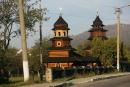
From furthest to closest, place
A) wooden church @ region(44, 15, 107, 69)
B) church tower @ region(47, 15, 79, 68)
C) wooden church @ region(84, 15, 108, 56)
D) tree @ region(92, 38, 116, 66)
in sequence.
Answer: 1. wooden church @ region(84, 15, 108, 56)
2. church tower @ region(47, 15, 79, 68)
3. wooden church @ region(44, 15, 107, 69)
4. tree @ region(92, 38, 116, 66)

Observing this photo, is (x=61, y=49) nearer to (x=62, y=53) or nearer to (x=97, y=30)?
(x=62, y=53)

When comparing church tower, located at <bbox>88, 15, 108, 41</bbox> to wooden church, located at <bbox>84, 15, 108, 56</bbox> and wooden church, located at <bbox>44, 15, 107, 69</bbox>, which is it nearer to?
wooden church, located at <bbox>84, 15, 108, 56</bbox>

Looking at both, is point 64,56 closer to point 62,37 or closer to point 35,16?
point 62,37

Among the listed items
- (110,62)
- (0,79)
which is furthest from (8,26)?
(110,62)

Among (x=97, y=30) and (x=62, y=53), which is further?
(x=97, y=30)

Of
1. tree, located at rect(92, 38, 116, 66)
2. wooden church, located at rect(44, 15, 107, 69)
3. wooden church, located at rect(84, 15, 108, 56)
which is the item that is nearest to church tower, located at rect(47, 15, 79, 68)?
wooden church, located at rect(44, 15, 107, 69)

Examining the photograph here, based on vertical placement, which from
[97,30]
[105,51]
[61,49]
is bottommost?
[105,51]

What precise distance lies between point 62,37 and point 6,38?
44984 mm

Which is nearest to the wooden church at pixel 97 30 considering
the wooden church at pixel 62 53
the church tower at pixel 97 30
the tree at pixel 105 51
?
the church tower at pixel 97 30

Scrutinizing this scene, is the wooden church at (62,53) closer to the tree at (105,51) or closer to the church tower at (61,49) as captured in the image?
the church tower at (61,49)

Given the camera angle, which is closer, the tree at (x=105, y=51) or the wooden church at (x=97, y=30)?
the tree at (x=105, y=51)

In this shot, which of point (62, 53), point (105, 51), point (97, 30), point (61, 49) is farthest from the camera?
point (97, 30)

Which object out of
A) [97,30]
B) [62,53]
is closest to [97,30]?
[97,30]

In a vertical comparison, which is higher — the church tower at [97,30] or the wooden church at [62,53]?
the church tower at [97,30]
